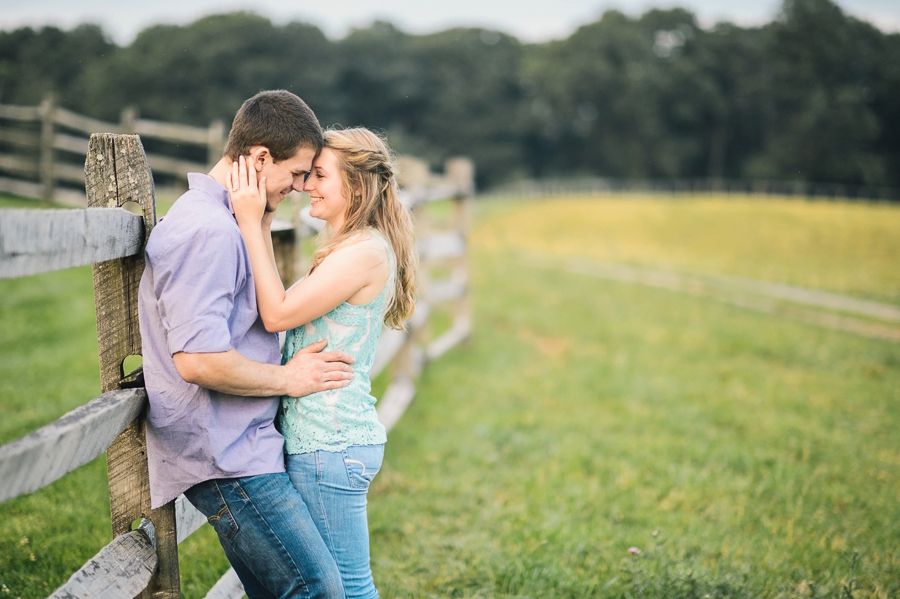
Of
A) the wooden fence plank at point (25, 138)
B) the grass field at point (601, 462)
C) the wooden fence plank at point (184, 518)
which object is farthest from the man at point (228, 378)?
the wooden fence plank at point (25, 138)

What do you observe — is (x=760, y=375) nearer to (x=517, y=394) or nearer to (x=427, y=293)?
(x=517, y=394)

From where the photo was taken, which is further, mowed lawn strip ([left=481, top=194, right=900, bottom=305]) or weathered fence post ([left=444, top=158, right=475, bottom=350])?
Answer: mowed lawn strip ([left=481, top=194, right=900, bottom=305])

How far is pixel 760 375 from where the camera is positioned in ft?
27.5

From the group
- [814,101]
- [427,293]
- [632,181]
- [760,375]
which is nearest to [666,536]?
[427,293]

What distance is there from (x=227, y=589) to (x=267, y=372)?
1163 millimetres

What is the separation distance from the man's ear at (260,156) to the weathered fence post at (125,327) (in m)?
0.32

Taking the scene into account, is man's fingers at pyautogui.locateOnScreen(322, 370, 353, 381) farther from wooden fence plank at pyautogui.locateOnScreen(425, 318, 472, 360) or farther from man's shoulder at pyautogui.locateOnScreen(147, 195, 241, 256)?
wooden fence plank at pyautogui.locateOnScreen(425, 318, 472, 360)

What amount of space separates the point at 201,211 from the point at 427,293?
573 cm

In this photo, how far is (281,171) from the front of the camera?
2277 millimetres

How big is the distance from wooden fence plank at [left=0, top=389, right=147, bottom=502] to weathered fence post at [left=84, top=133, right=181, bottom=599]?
0.15 meters

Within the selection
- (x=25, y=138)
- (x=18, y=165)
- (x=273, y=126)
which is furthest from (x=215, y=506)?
(x=25, y=138)

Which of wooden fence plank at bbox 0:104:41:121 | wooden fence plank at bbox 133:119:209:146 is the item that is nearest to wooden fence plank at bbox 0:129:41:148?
wooden fence plank at bbox 0:104:41:121

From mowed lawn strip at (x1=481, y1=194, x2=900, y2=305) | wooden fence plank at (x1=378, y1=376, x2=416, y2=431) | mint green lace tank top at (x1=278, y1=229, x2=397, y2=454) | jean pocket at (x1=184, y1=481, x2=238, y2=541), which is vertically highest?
mint green lace tank top at (x1=278, y1=229, x2=397, y2=454)

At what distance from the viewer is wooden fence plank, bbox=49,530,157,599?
189 cm
